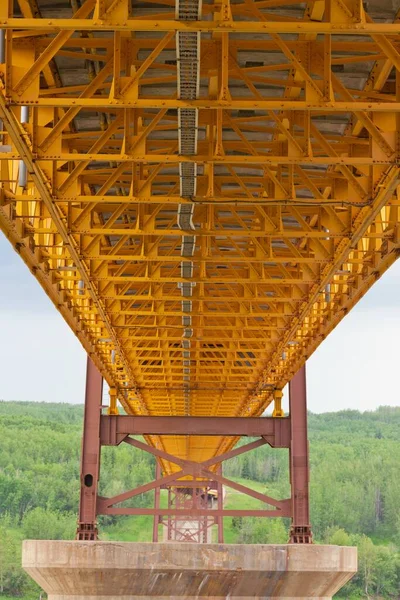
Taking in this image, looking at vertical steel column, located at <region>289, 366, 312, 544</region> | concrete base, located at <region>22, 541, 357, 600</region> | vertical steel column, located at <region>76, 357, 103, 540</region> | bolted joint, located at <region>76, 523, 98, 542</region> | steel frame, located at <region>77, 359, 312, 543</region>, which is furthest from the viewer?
steel frame, located at <region>77, 359, 312, 543</region>

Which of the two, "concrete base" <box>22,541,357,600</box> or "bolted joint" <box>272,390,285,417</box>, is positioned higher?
"bolted joint" <box>272,390,285,417</box>

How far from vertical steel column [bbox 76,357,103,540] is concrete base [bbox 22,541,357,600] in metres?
2.74

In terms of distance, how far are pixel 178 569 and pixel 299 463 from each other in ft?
23.4

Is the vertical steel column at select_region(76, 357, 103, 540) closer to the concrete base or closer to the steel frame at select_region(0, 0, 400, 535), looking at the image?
the concrete base

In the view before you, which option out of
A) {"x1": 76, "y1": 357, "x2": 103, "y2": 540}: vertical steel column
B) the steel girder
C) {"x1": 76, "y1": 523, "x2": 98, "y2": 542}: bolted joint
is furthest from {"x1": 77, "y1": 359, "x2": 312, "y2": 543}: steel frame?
the steel girder

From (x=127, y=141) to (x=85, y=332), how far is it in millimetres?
15262

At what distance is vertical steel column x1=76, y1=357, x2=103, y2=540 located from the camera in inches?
1515

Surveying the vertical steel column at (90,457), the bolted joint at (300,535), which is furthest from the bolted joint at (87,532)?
the bolted joint at (300,535)

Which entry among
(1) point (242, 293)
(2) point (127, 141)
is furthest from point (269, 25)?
(1) point (242, 293)

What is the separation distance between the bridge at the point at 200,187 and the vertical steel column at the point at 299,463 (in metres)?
0.09

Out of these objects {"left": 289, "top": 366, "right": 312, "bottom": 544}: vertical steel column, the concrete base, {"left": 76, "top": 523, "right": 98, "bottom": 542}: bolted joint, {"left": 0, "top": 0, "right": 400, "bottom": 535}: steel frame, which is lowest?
the concrete base

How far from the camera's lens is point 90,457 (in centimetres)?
3950

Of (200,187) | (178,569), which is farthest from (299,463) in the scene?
(200,187)

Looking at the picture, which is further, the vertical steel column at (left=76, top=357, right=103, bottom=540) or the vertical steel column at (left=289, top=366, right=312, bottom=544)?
the vertical steel column at (left=289, top=366, right=312, bottom=544)
